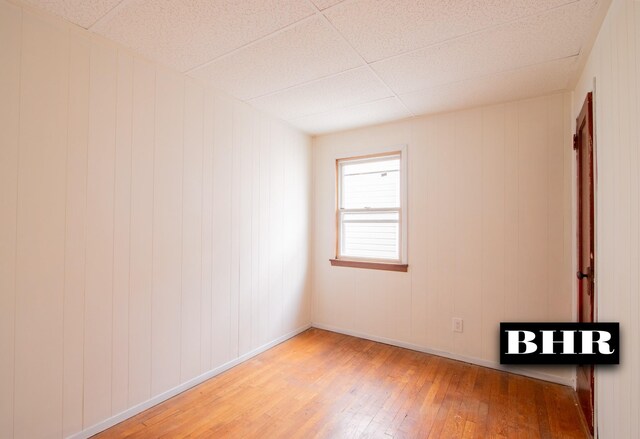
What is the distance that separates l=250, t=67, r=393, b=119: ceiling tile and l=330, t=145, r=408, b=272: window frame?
0.78 metres

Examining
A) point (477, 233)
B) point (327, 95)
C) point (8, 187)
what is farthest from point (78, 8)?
point (477, 233)

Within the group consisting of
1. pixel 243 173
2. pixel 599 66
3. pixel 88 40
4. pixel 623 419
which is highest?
pixel 88 40

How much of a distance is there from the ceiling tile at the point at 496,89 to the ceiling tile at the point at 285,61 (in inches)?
Answer: 35.1

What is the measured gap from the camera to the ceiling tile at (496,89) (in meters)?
2.27

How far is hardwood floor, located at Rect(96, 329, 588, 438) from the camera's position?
199 cm

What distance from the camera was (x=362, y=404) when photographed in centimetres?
229

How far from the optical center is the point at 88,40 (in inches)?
74.2

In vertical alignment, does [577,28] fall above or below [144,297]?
above

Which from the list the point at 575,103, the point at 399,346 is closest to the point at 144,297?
A: the point at 399,346

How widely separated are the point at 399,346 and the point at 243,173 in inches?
96.6

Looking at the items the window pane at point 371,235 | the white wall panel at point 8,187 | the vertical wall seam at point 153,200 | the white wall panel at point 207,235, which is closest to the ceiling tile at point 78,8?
the white wall panel at point 8,187

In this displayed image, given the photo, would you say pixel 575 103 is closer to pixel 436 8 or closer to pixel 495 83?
pixel 495 83

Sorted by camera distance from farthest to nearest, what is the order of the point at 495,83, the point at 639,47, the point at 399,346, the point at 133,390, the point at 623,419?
the point at 399,346 → the point at 495,83 → the point at 133,390 → the point at 623,419 → the point at 639,47

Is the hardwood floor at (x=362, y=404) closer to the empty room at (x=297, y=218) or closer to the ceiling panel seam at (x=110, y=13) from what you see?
the empty room at (x=297, y=218)
